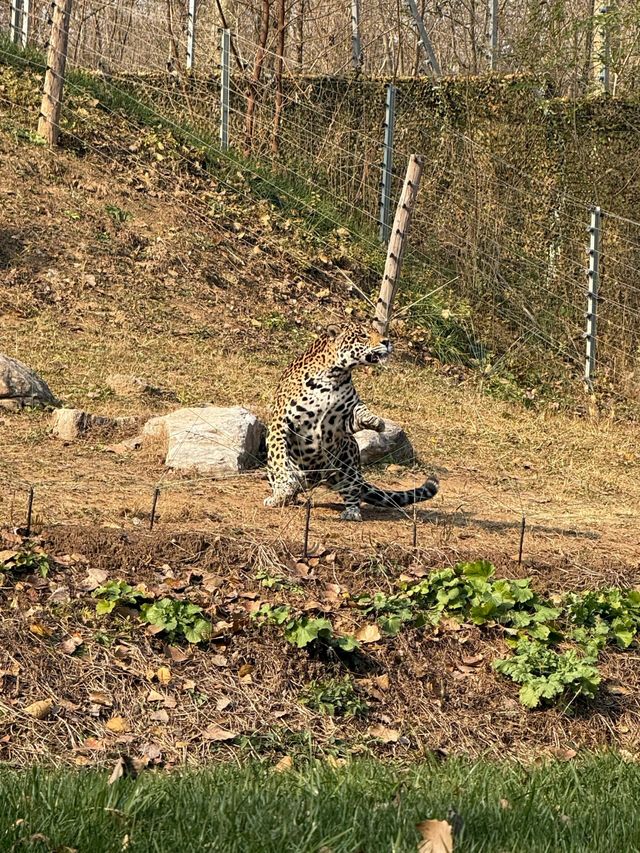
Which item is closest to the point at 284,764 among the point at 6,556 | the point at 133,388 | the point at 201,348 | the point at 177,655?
the point at 177,655

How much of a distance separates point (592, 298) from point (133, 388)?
6.77 m

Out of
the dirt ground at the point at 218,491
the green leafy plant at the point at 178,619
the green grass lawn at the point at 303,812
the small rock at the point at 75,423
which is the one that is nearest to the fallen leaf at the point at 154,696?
the dirt ground at the point at 218,491

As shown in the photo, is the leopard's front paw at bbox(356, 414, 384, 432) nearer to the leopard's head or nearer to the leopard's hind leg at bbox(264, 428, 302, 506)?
the leopard's head

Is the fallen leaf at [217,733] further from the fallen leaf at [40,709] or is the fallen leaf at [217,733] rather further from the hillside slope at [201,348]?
the hillside slope at [201,348]

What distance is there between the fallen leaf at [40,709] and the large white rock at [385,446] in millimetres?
5252

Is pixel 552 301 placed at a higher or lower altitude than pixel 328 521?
higher

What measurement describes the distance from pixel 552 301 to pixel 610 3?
588 centimetres

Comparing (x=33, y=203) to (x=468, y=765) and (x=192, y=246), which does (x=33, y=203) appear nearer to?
(x=192, y=246)

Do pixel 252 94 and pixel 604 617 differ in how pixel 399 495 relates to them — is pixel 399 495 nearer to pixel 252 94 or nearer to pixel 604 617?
Result: pixel 604 617

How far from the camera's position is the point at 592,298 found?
1700cm

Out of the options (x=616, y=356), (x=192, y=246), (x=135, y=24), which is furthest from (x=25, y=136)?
(x=616, y=356)

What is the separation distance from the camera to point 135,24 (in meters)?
24.1

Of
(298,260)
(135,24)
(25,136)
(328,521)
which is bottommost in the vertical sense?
(328,521)

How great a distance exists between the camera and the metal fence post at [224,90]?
19.5 m
